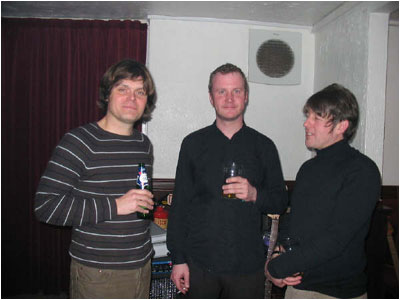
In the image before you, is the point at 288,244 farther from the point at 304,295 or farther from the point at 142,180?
the point at 142,180

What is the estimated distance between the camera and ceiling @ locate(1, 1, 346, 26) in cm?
269

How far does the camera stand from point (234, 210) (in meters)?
1.72

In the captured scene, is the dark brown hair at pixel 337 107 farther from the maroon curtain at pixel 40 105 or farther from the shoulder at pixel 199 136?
the maroon curtain at pixel 40 105

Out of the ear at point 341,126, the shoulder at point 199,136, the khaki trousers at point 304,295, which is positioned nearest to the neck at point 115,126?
the shoulder at point 199,136

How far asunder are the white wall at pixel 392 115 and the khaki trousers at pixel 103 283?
317 cm

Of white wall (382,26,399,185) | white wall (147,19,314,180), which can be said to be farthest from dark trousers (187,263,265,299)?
white wall (382,26,399,185)

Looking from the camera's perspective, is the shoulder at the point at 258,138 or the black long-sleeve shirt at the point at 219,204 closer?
the black long-sleeve shirt at the point at 219,204

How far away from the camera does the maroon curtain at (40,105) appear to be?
304cm

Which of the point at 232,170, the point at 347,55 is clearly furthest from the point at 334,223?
the point at 347,55

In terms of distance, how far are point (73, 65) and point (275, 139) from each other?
2320 millimetres

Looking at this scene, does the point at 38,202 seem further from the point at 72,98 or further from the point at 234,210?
the point at 72,98

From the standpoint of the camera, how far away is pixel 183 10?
112 inches

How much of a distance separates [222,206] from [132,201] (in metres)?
0.57

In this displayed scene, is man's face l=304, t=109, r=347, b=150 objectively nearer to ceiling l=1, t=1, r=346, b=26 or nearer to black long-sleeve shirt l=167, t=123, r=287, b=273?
black long-sleeve shirt l=167, t=123, r=287, b=273
